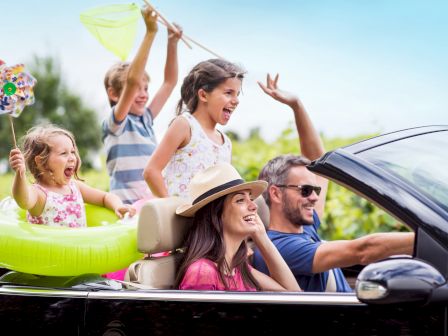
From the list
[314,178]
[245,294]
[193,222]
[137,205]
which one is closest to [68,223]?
[137,205]

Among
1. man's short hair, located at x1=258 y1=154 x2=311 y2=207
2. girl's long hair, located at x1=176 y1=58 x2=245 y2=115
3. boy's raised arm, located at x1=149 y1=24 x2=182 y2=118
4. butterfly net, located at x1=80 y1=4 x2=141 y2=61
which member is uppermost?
butterfly net, located at x1=80 y1=4 x2=141 y2=61

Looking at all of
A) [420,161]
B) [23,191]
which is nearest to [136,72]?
[23,191]

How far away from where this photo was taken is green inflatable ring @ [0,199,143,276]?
3395mm

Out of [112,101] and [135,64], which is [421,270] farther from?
[112,101]

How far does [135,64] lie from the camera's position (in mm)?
4852

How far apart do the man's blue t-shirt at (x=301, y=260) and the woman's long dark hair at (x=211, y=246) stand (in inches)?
7.8

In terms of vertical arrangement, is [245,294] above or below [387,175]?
below

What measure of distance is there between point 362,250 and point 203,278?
65 cm

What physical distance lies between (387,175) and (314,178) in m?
1.24

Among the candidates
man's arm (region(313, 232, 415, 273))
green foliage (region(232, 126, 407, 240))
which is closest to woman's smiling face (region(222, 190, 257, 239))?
Answer: man's arm (region(313, 232, 415, 273))

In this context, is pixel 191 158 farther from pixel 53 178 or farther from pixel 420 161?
pixel 420 161

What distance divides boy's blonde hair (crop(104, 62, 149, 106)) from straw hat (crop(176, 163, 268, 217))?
1725mm

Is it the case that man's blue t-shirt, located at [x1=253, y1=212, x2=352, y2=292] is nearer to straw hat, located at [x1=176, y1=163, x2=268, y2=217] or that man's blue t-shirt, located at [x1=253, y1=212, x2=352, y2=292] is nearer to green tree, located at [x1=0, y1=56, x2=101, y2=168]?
straw hat, located at [x1=176, y1=163, x2=268, y2=217]

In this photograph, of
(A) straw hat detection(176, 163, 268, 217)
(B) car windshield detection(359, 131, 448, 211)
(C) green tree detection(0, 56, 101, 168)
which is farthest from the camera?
(C) green tree detection(0, 56, 101, 168)
